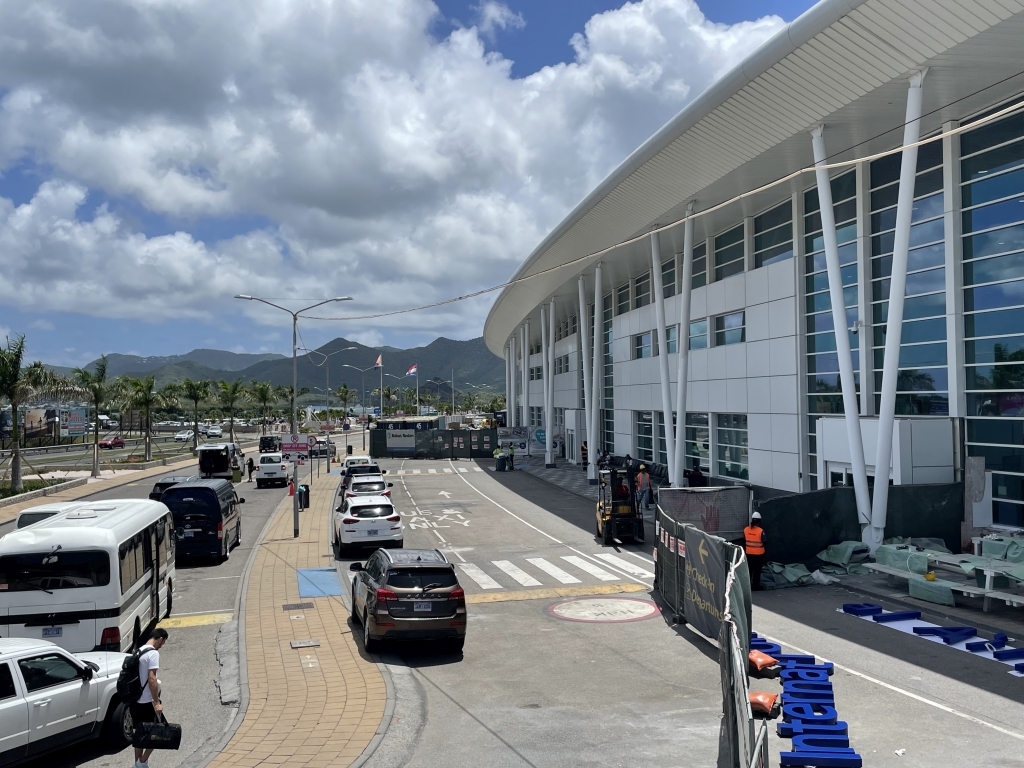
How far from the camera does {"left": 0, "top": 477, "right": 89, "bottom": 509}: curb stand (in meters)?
37.4

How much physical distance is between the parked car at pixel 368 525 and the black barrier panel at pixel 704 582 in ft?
32.3

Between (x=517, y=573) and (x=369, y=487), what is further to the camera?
(x=369, y=487)

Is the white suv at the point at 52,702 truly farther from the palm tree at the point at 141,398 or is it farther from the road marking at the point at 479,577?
the palm tree at the point at 141,398

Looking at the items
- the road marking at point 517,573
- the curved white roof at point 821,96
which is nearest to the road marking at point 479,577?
the road marking at point 517,573

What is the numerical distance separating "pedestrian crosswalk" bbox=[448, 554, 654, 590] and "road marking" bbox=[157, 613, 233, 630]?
18.1 feet

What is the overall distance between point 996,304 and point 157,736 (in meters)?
21.1

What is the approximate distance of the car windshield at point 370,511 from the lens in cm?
2230

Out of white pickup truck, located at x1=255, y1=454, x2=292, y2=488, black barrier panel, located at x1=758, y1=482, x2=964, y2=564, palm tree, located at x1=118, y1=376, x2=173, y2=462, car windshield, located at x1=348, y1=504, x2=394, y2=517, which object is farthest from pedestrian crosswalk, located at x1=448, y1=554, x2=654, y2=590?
palm tree, located at x1=118, y1=376, x2=173, y2=462

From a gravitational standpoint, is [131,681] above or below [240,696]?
above

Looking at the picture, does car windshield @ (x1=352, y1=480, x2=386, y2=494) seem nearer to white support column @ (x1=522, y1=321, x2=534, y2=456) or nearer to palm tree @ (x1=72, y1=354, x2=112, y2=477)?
palm tree @ (x1=72, y1=354, x2=112, y2=477)

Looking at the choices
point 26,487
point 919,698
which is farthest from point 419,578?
point 26,487

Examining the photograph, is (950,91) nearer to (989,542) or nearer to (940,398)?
(940,398)

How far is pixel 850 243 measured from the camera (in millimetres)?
26156

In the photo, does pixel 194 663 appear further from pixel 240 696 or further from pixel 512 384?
pixel 512 384
